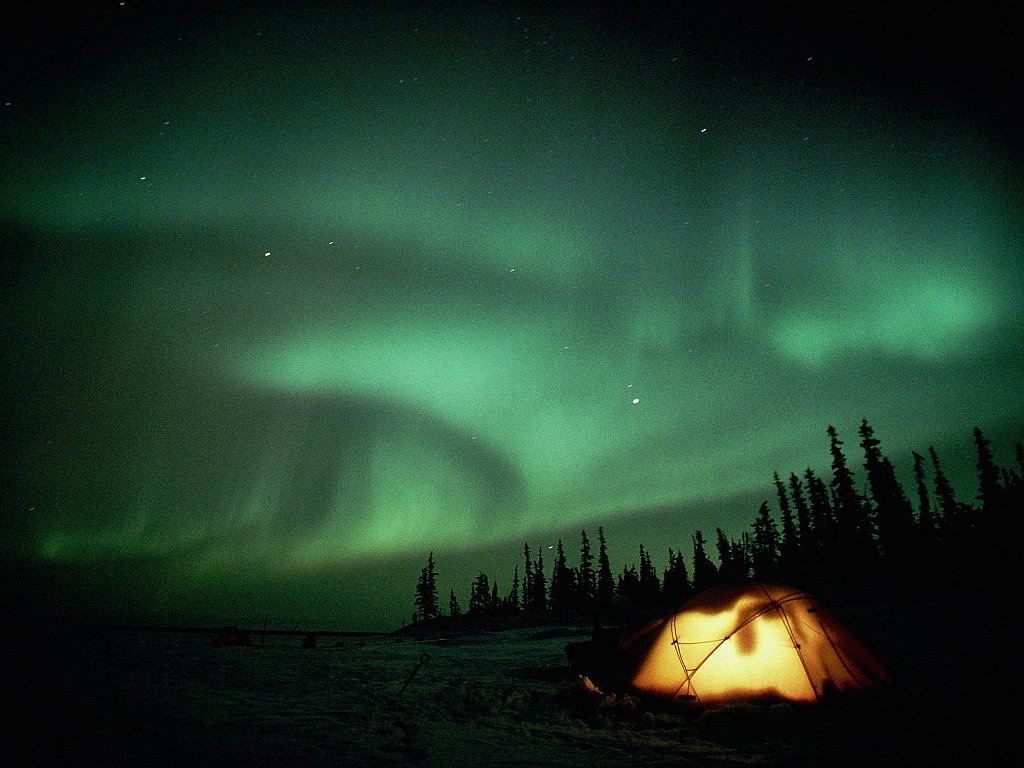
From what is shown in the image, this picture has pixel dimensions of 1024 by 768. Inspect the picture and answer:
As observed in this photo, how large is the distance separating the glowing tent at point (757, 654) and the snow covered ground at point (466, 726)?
1.26ft

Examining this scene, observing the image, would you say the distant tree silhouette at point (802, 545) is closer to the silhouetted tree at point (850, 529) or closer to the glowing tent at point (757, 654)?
the silhouetted tree at point (850, 529)

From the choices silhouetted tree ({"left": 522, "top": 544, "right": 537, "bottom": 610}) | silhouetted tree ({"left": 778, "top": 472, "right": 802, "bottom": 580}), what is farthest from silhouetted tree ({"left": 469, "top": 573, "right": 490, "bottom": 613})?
silhouetted tree ({"left": 778, "top": 472, "right": 802, "bottom": 580})

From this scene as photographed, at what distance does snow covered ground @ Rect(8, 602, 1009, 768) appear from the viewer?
6188 millimetres

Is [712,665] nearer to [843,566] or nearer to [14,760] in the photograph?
[14,760]

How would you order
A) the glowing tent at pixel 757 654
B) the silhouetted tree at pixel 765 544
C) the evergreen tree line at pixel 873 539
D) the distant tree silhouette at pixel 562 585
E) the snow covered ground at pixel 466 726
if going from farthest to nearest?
the distant tree silhouette at pixel 562 585, the silhouetted tree at pixel 765 544, the evergreen tree line at pixel 873 539, the glowing tent at pixel 757 654, the snow covered ground at pixel 466 726

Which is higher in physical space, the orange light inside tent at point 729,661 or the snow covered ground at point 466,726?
the orange light inside tent at point 729,661

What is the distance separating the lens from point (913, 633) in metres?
18.2

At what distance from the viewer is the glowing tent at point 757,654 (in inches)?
320

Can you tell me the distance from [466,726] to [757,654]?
17.4 feet

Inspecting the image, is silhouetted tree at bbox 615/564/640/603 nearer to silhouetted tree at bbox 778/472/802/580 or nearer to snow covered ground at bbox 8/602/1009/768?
silhouetted tree at bbox 778/472/802/580

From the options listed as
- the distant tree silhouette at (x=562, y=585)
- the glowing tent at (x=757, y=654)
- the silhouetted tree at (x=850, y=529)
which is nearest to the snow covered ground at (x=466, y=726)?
the glowing tent at (x=757, y=654)

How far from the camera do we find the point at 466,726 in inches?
335

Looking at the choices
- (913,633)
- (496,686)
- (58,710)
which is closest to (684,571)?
(913,633)

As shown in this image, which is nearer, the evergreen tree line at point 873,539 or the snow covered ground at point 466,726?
the snow covered ground at point 466,726
